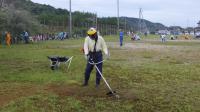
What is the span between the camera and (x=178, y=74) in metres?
17.2

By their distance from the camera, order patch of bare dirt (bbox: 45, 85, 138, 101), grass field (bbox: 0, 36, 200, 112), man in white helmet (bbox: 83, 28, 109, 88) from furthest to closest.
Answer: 1. man in white helmet (bbox: 83, 28, 109, 88)
2. patch of bare dirt (bbox: 45, 85, 138, 101)
3. grass field (bbox: 0, 36, 200, 112)

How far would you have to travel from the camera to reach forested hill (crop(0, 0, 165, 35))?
49.7m

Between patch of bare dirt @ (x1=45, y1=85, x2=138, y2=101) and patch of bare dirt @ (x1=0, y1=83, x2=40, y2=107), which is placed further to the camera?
patch of bare dirt @ (x1=45, y1=85, x2=138, y2=101)

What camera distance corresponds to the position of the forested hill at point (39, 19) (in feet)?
163

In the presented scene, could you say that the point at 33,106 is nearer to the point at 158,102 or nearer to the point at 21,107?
the point at 21,107

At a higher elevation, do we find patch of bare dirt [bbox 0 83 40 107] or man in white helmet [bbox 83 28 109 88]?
man in white helmet [bbox 83 28 109 88]

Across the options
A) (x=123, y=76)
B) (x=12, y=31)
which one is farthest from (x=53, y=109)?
(x=12, y=31)

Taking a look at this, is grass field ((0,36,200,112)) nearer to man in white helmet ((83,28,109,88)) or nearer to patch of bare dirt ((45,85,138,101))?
patch of bare dirt ((45,85,138,101))

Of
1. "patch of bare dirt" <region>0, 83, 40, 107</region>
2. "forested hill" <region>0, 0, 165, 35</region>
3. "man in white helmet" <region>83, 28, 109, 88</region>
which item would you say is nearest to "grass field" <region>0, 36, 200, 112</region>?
"patch of bare dirt" <region>0, 83, 40, 107</region>

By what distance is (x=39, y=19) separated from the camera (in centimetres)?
7719

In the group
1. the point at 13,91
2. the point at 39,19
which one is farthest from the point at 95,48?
the point at 39,19

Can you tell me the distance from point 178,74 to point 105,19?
10043 cm

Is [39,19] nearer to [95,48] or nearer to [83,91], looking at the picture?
[95,48]

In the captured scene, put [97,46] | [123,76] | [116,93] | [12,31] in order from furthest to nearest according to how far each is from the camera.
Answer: [12,31] → [123,76] → [97,46] → [116,93]
